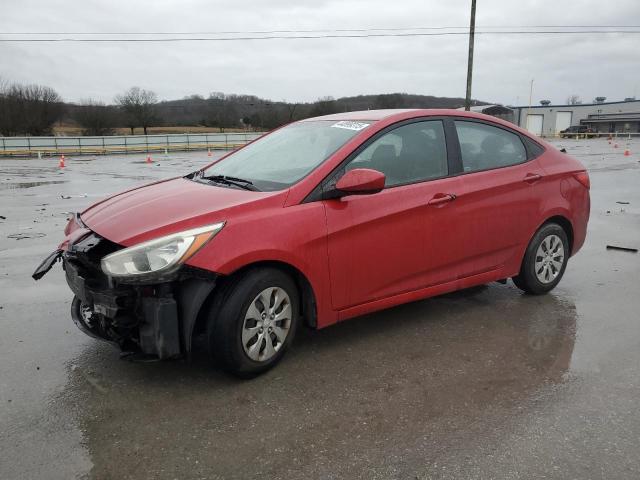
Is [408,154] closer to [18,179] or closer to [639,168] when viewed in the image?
[18,179]

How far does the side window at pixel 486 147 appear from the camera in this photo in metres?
4.58

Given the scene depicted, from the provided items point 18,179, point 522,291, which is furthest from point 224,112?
point 522,291

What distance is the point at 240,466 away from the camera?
104 inches

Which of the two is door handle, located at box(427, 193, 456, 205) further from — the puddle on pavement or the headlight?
the puddle on pavement

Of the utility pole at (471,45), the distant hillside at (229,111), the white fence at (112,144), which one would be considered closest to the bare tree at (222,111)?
the distant hillside at (229,111)

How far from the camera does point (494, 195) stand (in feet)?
15.0

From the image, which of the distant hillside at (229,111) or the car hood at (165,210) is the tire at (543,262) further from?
the distant hillside at (229,111)

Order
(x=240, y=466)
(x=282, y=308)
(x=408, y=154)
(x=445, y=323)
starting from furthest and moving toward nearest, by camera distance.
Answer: (x=445, y=323), (x=408, y=154), (x=282, y=308), (x=240, y=466)

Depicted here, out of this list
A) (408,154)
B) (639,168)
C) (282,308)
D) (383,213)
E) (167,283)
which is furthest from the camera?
(639,168)

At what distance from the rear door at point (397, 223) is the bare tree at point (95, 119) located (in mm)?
56820

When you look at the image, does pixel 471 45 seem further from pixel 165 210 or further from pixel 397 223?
pixel 165 210

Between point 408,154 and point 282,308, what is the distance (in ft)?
5.24

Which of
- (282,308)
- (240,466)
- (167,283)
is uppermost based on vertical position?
(167,283)

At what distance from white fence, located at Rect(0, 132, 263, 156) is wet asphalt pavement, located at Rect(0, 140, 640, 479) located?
34.1m
